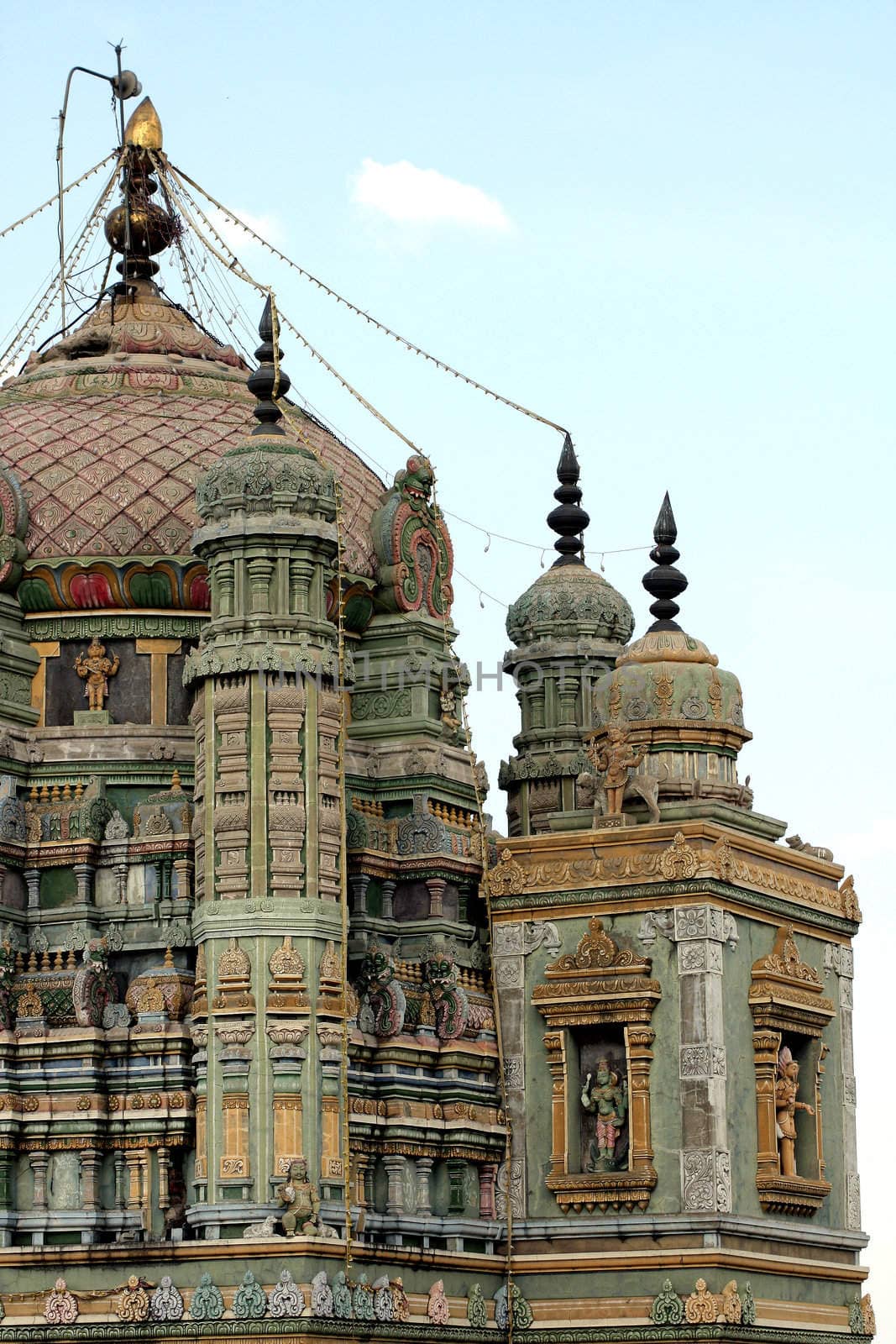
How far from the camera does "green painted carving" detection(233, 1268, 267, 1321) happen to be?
110ft

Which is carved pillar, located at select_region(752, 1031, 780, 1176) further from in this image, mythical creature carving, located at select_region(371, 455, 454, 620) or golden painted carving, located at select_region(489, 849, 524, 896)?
mythical creature carving, located at select_region(371, 455, 454, 620)

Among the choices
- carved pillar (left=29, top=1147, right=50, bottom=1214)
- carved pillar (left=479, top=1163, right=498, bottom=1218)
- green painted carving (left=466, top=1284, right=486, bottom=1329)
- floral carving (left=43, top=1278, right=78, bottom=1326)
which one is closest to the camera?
floral carving (left=43, top=1278, right=78, bottom=1326)

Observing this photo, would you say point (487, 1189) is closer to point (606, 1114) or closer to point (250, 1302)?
point (606, 1114)

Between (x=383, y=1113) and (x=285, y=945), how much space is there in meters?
3.14

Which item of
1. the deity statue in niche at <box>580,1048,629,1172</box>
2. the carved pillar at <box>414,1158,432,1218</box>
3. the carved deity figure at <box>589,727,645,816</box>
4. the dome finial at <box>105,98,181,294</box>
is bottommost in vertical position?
the carved pillar at <box>414,1158,432,1218</box>

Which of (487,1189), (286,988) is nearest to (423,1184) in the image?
(487,1189)

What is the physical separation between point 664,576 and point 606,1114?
7874mm

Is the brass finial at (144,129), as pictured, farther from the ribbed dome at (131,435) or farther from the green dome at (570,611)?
the green dome at (570,611)

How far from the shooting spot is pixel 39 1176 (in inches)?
1394

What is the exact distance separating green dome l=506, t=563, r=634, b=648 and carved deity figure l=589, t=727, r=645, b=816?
5722 mm

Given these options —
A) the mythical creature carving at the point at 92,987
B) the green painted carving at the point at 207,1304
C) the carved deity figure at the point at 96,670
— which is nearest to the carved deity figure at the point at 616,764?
the carved deity figure at the point at 96,670

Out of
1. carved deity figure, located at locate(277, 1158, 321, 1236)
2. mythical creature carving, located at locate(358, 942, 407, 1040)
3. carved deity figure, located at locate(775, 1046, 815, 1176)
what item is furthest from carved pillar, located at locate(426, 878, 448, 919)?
carved deity figure, located at locate(277, 1158, 321, 1236)

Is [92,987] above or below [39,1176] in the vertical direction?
above

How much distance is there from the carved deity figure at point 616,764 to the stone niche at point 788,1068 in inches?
104
